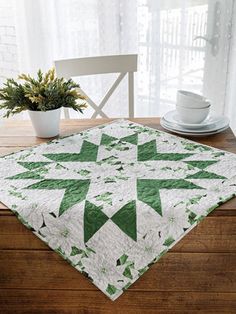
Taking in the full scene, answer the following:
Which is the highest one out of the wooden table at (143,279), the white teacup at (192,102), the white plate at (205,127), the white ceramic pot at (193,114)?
the white teacup at (192,102)

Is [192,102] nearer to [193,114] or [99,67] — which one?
[193,114]

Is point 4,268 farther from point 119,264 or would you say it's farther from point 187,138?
point 187,138

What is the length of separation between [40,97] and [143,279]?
2.08ft

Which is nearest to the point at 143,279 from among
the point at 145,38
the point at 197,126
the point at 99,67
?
the point at 197,126

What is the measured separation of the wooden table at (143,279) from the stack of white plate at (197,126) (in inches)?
16.9

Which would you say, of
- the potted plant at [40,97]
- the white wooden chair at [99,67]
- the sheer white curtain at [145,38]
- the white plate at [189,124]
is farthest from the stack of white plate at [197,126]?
the sheer white curtain at [145,38]

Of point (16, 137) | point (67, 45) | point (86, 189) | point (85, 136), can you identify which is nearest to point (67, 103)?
point (85, 136)

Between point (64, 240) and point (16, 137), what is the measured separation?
1.86 feet

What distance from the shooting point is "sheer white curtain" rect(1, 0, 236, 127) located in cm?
219

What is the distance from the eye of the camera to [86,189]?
91 centimetres

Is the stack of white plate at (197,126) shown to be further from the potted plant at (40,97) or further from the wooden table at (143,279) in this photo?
the wooden table at (143,279)

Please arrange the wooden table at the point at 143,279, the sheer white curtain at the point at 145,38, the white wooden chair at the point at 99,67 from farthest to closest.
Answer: the sheer white curtain at the point at 145,38, the white wooden chair at the point at 99,67, the wooden table at the point at 143,279

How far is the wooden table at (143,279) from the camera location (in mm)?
865

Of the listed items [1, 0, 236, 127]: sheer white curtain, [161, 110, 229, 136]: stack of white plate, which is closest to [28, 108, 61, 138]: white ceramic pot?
[161, 110, 229, 136]: stack of white plate
